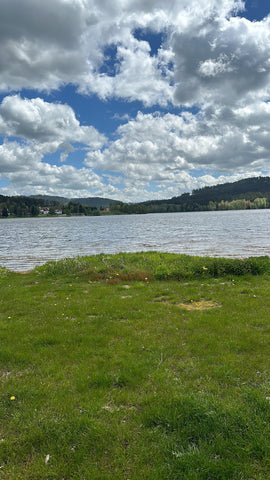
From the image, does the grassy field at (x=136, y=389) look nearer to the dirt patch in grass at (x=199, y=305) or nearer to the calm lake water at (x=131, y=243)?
the dirt patch in grass at (x=199, y=305)

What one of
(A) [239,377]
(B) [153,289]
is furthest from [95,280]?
(A) [239,377]

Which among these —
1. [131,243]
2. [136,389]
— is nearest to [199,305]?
[136,389]

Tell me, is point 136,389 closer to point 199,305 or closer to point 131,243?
point 199,305

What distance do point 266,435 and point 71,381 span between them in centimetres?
400

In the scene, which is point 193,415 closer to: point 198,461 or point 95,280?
point 198,461

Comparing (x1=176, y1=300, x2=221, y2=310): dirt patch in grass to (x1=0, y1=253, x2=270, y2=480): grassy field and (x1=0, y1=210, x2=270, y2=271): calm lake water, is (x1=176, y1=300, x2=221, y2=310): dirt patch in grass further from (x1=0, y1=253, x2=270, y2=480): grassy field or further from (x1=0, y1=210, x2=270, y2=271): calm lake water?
(x1=0, y1=210, x2=270, y2=271): calm lake water

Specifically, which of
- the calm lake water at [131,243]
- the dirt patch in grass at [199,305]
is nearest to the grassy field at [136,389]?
the dirt patch in grass at [199,305]

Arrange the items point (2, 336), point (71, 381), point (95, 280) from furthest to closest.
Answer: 1. point (95, 280)
2. point (2, 336)
3. point (71, 381)

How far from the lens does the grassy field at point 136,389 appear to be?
4.11 m

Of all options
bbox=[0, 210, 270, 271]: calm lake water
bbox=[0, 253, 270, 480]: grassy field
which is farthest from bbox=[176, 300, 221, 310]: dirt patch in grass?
bbox=[0, 210, 270, 271]: calm lake water

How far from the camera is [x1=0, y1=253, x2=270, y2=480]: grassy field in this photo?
4105 millimetres

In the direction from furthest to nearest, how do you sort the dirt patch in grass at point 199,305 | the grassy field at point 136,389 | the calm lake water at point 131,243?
the calm lake water at point 131,243 < the dirt patch in grass at point 199,305 < the grassy field at point 136,389

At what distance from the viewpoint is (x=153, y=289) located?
14883mm

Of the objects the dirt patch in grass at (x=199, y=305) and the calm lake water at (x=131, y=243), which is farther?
the calm lake water at (x=131, y=243)
